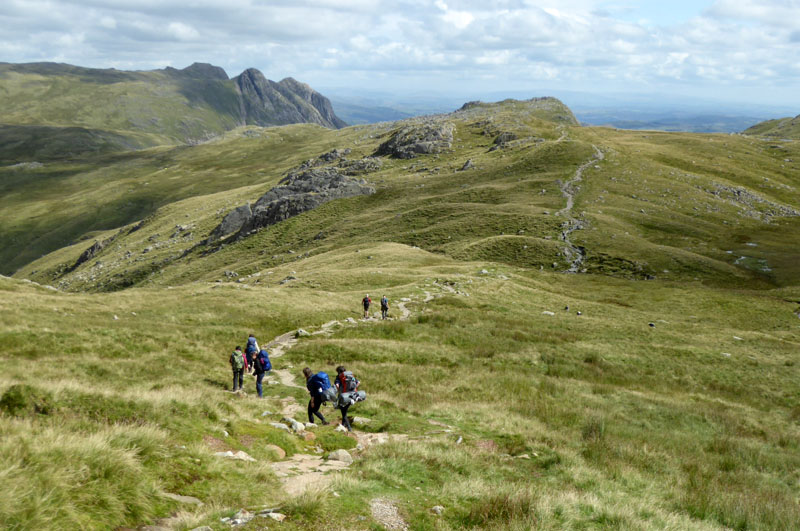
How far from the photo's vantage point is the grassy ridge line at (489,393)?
29.0 feet

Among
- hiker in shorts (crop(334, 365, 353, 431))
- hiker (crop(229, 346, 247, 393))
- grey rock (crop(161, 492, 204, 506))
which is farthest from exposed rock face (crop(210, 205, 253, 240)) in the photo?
grey rock (crop(161, 492, 204, 506))

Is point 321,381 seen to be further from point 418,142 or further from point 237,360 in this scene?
point 418,142

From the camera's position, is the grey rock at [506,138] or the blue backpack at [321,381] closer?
the blue backpack at [321,381]

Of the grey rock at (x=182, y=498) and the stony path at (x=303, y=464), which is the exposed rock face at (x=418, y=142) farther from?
the grey rock at (x=182, y=498)

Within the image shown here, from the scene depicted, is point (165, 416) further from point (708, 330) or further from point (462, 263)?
point (462, 263)

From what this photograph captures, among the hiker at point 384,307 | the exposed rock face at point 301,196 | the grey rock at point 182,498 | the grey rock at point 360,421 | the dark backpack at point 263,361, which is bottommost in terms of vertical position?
the hiker at point 384,307

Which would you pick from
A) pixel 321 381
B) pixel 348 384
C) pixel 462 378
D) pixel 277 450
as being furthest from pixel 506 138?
pixel 277 450

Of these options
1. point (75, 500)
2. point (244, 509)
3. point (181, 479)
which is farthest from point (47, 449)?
point (244, 509)

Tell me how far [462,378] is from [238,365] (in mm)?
11766

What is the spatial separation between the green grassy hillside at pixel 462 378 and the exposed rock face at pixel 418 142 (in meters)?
61.9

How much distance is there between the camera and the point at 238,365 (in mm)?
20062

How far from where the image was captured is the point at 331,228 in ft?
304

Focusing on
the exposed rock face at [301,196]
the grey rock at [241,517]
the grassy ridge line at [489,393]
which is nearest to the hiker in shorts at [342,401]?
the grassy ridge line at [489,393]

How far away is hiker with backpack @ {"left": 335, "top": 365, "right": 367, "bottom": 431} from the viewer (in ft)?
49.3
